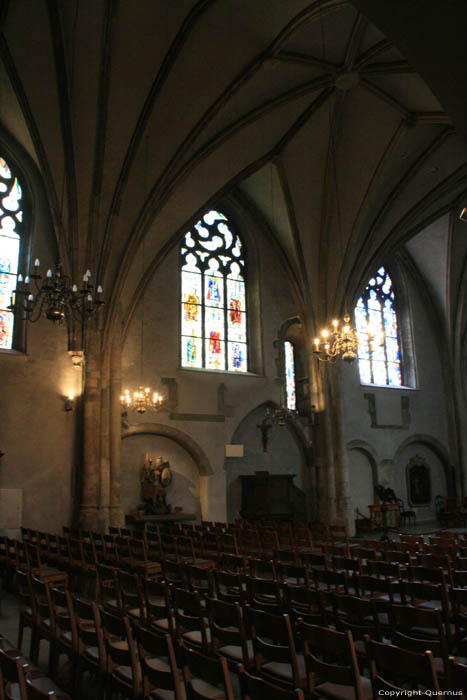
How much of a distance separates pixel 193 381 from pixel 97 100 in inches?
355

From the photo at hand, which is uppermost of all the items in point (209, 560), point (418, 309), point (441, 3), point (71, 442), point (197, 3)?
point (197, 3)

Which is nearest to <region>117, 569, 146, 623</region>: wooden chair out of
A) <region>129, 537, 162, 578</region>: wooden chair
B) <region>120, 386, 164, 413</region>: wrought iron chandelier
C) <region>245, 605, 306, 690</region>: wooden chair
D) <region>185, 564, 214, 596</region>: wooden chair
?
<region>185, 564, 214, 596</region>: wooden chair

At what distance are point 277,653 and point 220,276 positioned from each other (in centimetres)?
1713

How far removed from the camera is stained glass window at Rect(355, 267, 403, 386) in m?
23.2

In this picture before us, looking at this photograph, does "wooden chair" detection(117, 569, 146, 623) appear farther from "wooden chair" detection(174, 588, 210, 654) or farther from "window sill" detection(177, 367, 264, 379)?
"window sill" detection(177, 367, 264, 379)

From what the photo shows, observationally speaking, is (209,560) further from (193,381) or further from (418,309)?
(418,309)

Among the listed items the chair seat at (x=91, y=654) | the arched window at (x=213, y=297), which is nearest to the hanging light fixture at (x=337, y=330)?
the arched window at (x=213, y=297)

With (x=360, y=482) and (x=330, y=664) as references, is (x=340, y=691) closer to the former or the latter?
(x=330, y=664)

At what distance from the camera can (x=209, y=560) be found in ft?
30.9

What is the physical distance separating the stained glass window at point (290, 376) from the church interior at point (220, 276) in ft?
0.52

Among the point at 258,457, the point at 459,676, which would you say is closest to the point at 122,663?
the point at 459,676

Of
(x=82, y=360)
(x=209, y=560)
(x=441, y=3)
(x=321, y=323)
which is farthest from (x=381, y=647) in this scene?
(x=321, y=323)

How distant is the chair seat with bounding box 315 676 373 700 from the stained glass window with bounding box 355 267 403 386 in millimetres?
19488

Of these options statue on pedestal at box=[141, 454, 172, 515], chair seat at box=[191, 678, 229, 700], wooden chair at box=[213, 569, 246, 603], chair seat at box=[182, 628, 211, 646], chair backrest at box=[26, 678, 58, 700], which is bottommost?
chair seat at box=[191, 678, 229, 700]
